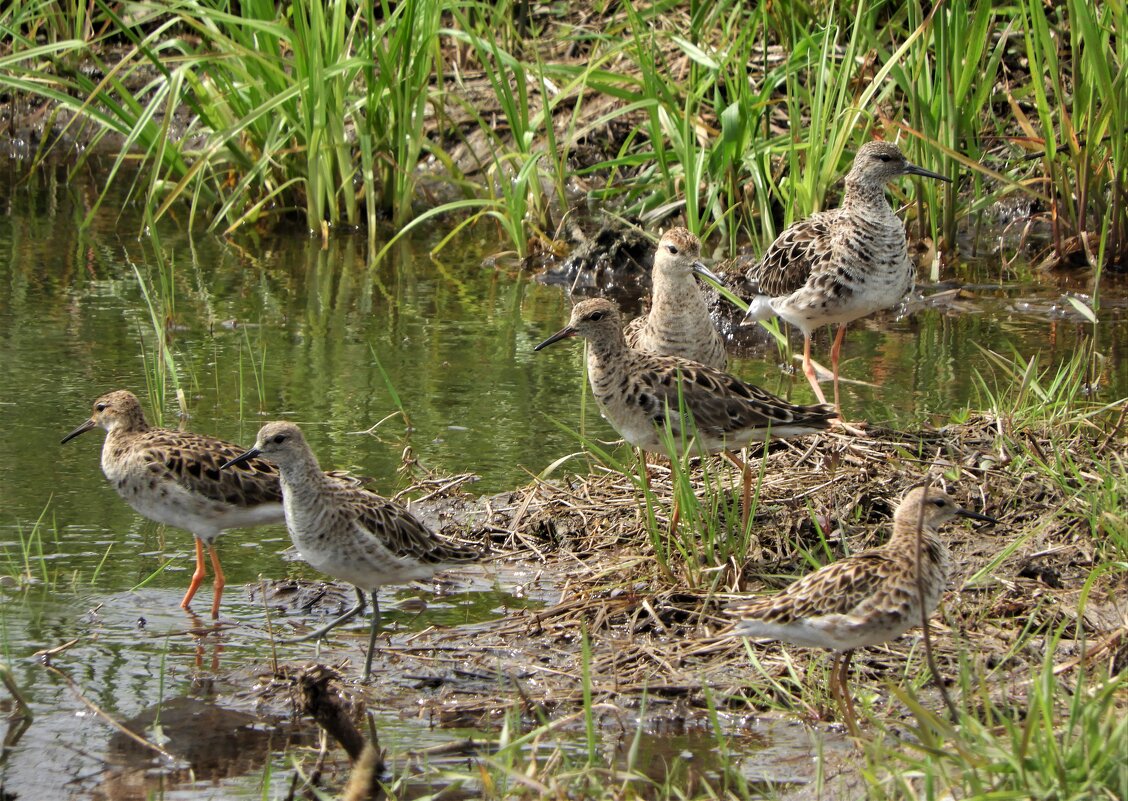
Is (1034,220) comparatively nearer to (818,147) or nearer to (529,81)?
(818,147)

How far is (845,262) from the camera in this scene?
31.1ft

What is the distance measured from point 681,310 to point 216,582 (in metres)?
3.05

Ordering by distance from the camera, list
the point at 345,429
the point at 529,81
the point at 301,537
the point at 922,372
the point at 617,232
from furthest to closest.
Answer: the point at 529,81
the point at 617,232
the point at 922,372
the point at 345,429
the point at 301,537

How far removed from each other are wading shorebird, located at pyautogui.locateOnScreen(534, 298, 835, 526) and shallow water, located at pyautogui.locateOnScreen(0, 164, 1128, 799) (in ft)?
1.95

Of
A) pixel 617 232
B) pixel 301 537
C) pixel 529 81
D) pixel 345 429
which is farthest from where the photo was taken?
pixel 529 81

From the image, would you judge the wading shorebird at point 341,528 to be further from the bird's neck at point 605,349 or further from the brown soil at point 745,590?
the bird's neck at point 605,349

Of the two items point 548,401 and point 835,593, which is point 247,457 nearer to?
point 835,593

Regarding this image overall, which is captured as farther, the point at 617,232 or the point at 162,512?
the point at 617,232

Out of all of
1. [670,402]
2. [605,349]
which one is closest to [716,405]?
[670,402]

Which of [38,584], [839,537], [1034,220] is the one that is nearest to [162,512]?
[38,584]

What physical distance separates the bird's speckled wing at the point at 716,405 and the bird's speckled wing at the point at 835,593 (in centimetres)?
158

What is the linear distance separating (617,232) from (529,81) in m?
2.98

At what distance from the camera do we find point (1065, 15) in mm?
13117

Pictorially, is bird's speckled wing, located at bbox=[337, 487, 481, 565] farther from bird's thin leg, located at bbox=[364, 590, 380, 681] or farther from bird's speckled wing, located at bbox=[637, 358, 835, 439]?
bird's speckled wing, located at bbox=[637, 358, 835, 439]
